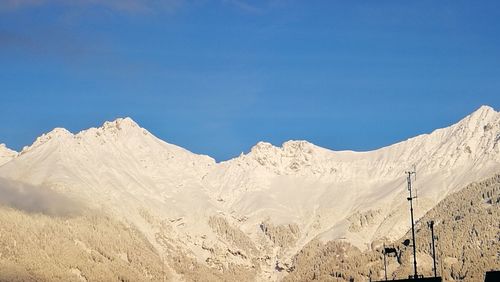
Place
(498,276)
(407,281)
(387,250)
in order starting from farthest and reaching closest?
(387,250)
(407,281)
(498,276)

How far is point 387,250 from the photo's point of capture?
12000 centimetres

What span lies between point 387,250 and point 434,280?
28692mm

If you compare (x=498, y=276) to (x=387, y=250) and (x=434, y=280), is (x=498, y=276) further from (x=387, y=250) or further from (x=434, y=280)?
(x=387, y=250)

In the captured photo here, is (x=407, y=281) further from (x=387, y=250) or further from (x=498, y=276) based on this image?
(x=387, y=250)

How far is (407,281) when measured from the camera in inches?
3831

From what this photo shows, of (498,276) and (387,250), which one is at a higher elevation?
(387,250)

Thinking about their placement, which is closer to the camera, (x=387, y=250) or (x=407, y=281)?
(x=407, y=281)

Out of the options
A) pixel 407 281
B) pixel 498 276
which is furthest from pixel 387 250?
pixel 498 276

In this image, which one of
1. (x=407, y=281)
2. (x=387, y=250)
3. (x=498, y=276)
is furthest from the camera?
(x=387, y=250)

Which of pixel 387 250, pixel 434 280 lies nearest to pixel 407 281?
pixel 434 280

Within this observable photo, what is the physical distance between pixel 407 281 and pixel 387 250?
22.7 m

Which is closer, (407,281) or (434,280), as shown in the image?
(434,280)

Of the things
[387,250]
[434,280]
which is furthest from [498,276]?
[387,250]

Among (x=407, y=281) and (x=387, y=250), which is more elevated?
(x=387, y=250)
